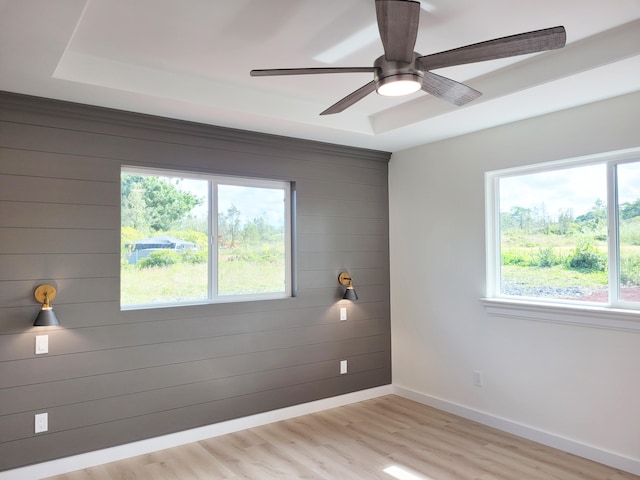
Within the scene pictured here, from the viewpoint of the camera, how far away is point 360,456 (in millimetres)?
3348

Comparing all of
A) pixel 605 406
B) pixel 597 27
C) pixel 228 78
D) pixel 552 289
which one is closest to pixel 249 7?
pixel 228 78

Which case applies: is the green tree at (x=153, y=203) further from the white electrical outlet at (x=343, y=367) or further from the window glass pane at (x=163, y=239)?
the white electrical outlet at (x=343, y=367)

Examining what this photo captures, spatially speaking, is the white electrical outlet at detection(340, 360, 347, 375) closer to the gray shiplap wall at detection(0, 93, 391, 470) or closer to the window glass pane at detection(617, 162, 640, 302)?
the gray shiplap wall at detection(0, 93, 391, 470)

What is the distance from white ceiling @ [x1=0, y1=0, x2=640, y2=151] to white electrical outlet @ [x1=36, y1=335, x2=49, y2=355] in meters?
1.53

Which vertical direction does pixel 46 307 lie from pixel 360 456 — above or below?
above

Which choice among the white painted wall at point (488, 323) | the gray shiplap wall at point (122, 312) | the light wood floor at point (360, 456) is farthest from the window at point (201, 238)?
the white painted wall at point (488, 323)

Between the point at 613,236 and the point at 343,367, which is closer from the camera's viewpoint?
the point at 613,236

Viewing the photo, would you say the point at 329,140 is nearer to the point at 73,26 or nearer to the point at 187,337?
the point at 187,337

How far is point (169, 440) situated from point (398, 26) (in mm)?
3145

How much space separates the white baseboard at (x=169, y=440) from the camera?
2980 millimetres

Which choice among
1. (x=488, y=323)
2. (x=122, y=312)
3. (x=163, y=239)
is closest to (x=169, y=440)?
(x=122, y=312)

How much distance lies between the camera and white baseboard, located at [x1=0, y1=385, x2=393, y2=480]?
117 inches

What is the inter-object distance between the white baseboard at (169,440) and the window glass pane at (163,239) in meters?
1.00

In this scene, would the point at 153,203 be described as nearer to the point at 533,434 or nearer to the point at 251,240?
the point at 251,240
